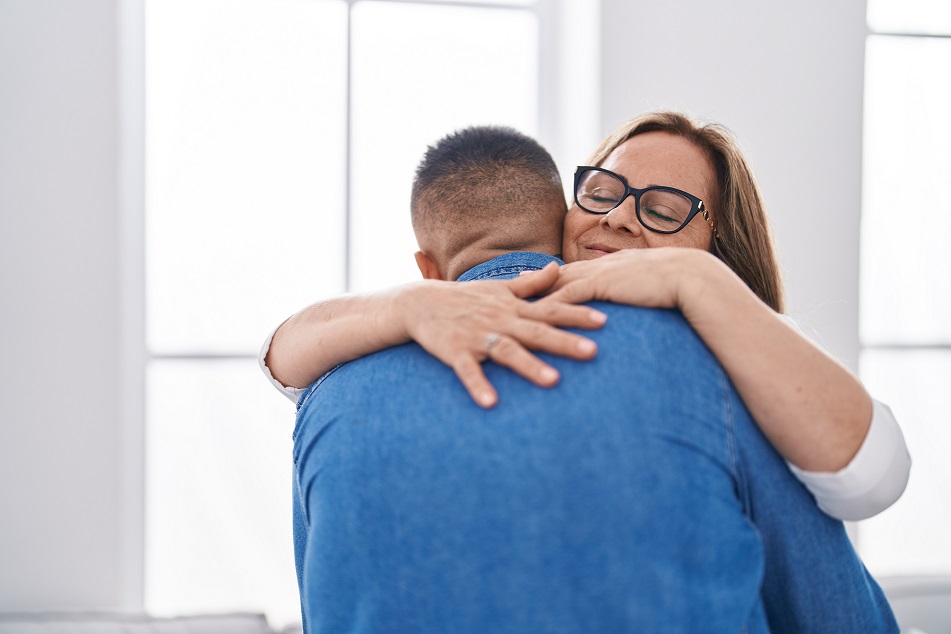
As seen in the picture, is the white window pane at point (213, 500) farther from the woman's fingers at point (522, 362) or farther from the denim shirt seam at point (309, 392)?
the woman's fingers at point (522, 362)

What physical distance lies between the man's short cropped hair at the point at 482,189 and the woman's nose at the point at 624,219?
18 centimetres

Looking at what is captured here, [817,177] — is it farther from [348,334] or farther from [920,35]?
[348,334]

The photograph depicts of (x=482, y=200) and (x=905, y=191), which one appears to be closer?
(x=482, y=200)

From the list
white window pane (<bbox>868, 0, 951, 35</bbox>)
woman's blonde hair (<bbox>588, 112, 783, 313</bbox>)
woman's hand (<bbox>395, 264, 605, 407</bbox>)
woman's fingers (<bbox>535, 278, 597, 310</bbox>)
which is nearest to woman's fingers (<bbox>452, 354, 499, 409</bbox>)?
woman's hand (<bbox>395, 264, 605, 407</bbox>)

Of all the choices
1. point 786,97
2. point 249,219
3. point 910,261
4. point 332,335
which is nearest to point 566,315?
point 332,335

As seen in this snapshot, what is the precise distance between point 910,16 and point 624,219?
6.37ft

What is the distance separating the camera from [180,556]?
2.32 m

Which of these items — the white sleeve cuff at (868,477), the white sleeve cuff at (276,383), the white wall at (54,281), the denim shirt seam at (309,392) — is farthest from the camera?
the white wall at (54,281)

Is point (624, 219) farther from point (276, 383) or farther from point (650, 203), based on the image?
point (276, 383)

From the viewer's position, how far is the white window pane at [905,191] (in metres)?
2.62

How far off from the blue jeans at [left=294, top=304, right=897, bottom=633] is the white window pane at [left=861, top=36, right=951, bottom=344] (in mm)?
2094

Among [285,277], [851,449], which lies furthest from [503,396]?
[285,277]

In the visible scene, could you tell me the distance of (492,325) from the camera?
83 cm

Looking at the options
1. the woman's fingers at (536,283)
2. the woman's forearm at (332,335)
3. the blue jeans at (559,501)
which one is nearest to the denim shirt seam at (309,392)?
the woman's forearm at (332,335)
